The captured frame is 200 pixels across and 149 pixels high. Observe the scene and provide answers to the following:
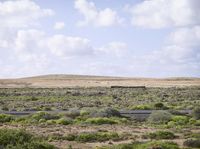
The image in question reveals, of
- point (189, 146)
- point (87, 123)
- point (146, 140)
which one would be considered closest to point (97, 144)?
point (146, 140)

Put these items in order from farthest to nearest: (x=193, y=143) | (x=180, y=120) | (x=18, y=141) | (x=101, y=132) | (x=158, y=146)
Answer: (x=180, y=120) → (x=101, y=132) → (x=193, y=143) → (x=18, y=141) → (x=158, y=146)

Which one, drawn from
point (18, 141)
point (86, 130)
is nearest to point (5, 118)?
point (86, 130)

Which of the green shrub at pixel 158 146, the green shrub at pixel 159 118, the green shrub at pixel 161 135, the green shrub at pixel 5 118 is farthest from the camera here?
the green shrub at pixel 5 118

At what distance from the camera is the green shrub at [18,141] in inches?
869

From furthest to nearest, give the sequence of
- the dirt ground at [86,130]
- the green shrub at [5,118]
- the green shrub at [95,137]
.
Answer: the green shrub at [5,118], the green shrub at [95,137], the dirt ground at [86,130]

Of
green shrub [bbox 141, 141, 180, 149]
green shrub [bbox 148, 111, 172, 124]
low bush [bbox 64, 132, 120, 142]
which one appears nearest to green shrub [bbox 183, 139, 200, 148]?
green shrub [bbox 141, 141, 180, 149]

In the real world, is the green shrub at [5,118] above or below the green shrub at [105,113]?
below

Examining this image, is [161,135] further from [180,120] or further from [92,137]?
[180,120]

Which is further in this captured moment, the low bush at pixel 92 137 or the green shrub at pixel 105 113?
the green shrub at pixel 105 113

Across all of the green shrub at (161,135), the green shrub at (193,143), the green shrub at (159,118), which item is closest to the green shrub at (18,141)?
Answer: the green shrub at (193,143)

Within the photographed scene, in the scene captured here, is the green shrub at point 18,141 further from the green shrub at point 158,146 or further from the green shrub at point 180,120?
the green shrub at point 180,120

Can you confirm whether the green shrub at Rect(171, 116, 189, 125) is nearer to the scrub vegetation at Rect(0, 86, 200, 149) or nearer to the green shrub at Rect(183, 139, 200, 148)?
the scrub vegetation at Rect(0, 86, 200, 149)

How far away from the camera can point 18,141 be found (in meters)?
23.4

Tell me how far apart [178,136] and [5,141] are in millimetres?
10529
